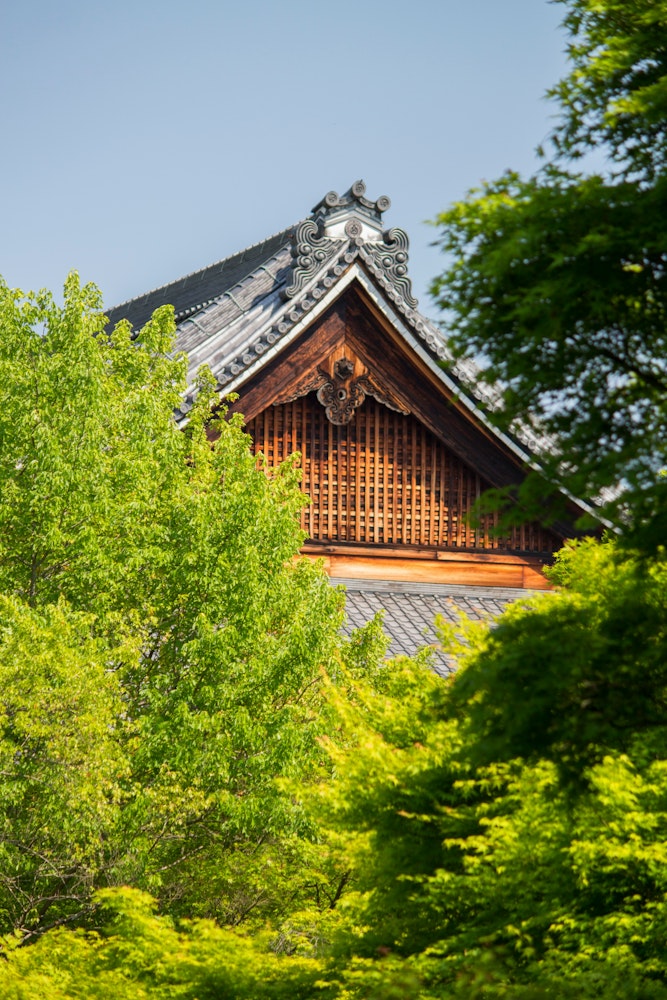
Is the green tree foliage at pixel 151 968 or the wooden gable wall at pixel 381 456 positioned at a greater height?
the wooden gable wall at pixel 381 456

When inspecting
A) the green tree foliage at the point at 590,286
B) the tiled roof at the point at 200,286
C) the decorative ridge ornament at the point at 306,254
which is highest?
the tiled roof at the point at 200,286

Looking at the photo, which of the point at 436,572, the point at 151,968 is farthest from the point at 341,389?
the point at 151,968

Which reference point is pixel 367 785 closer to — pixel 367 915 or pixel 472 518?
pixel 367 915


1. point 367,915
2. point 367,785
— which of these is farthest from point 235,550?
point 367,915

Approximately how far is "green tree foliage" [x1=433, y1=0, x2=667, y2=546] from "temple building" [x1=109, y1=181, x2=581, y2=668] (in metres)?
11.7

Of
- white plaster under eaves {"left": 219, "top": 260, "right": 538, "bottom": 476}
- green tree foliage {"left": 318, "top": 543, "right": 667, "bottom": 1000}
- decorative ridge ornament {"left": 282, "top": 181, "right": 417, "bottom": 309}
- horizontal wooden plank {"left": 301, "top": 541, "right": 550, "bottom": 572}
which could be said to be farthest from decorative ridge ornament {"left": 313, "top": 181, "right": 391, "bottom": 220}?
green tree foliage {"left": 318, "top": 543, "right": 667, "bottom": 1000}

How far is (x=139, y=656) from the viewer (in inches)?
431

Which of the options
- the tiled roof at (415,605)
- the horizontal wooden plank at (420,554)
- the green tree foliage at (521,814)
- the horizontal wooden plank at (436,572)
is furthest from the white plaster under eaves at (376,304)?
the green tree foliage at (521,814)

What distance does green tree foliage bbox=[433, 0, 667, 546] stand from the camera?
5602mm

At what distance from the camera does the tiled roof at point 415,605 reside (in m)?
17.0

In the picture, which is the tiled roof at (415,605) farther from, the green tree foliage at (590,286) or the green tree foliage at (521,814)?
the green tree foliage at (590,286)

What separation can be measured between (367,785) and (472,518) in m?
4.00

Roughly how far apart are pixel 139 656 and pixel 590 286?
252 inches

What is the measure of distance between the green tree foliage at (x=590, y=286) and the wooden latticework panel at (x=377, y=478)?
12.2m
